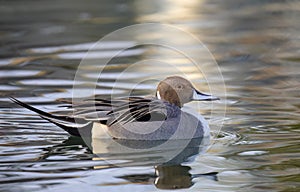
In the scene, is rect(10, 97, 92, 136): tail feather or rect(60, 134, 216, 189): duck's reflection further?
rect(10, 97, 92, 136): tail feather

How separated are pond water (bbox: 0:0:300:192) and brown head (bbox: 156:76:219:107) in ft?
1.27

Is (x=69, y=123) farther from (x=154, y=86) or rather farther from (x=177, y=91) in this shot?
(x=154, y=86)

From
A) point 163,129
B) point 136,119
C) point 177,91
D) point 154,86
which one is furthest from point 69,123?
point 154,86

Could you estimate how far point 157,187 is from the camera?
5.92 meters

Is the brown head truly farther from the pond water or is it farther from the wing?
the pond water

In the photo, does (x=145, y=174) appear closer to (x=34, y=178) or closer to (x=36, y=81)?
(x=34, y=178)

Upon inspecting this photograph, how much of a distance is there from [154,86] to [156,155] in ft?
7.88

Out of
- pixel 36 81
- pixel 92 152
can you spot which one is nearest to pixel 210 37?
pixel 36 81

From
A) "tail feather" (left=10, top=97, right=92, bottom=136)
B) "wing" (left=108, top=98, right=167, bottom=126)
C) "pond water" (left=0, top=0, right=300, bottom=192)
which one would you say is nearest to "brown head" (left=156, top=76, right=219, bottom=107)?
"wing" (left=108, top=98, right=167, bottom=126)

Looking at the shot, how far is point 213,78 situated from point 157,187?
3898mm

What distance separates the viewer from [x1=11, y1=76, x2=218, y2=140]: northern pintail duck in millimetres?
7191

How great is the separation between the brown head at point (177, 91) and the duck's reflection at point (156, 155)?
42 centimetres

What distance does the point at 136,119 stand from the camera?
7191 millimetres

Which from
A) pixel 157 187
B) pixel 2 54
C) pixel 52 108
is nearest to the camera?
pixel 157 187
